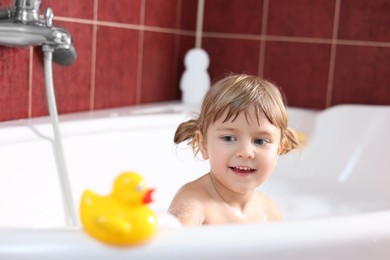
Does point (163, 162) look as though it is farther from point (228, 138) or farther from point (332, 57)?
point (332, 57)

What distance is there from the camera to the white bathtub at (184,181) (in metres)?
0.68

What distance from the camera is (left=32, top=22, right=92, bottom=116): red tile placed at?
1661 mm

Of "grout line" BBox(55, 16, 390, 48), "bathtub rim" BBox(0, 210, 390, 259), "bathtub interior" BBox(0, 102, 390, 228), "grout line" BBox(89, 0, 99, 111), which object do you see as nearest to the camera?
"bathtub rim" BBox(0, 210, 390, 259)

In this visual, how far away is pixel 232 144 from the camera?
3.47 ft

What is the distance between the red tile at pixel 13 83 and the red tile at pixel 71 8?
14cm

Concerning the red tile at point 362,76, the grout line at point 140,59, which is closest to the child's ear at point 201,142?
the grout line at point 140,59

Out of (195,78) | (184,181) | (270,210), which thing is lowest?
(184,181)

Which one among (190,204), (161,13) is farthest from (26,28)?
(161,13)

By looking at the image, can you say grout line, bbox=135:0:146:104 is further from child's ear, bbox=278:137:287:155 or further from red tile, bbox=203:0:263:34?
child's ear, bbox=278:137:287:155

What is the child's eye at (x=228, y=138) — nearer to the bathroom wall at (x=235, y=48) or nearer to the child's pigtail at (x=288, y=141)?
the child's pigtail at (x=288, y=141)

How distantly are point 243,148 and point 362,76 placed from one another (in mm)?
1334

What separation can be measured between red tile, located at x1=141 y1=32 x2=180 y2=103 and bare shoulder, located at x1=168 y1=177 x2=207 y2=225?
1107 mm

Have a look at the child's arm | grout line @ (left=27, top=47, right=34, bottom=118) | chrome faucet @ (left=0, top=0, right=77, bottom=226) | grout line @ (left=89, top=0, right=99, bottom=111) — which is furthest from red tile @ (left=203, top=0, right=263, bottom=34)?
the child's arm

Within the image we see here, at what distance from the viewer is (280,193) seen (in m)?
1.93
